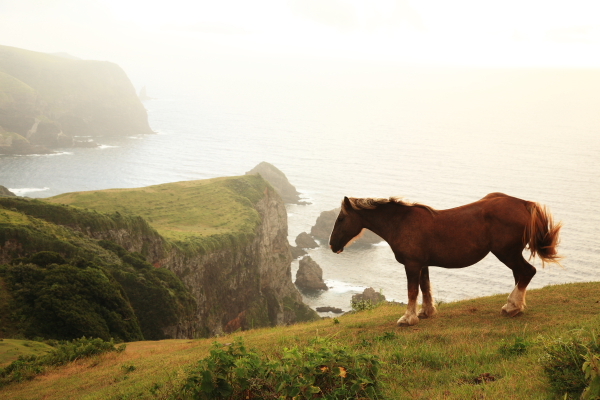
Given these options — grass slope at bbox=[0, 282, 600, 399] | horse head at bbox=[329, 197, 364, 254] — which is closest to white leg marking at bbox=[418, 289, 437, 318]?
grass slope at bbox=[0, 282, 600, 399]

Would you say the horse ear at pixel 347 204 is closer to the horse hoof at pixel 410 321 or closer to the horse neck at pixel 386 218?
the horse neck at pixel 386 218

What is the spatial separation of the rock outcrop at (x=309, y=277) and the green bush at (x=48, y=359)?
265ft

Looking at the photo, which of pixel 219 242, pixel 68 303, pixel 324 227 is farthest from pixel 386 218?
pixel 324 227

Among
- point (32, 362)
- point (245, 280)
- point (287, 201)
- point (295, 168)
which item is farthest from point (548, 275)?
point (295, 168)

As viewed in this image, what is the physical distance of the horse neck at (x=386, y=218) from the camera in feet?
46.5

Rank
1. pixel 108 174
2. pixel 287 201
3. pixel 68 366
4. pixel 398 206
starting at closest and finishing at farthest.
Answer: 1. pixel 398 206
2. pixel 68 366
3. pixel 287 201
4. pixel 108 174

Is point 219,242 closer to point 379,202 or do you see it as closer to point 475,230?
point 379,202

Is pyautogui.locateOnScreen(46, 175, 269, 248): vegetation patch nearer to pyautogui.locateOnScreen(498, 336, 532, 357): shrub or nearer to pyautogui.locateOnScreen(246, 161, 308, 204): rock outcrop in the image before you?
pyautogui.locateOnScreen(246, 161, 308, 204): rock outcrop

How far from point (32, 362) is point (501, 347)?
52.2 ft

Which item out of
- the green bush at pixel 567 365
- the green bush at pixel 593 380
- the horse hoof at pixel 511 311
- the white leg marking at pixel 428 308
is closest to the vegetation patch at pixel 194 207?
the white leg marking at pixel 428 308

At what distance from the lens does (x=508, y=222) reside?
1327cm

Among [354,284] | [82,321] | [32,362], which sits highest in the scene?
[32,362]

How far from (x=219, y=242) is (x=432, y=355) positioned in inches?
2457

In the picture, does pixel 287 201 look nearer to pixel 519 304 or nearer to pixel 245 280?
pixel 245 280
